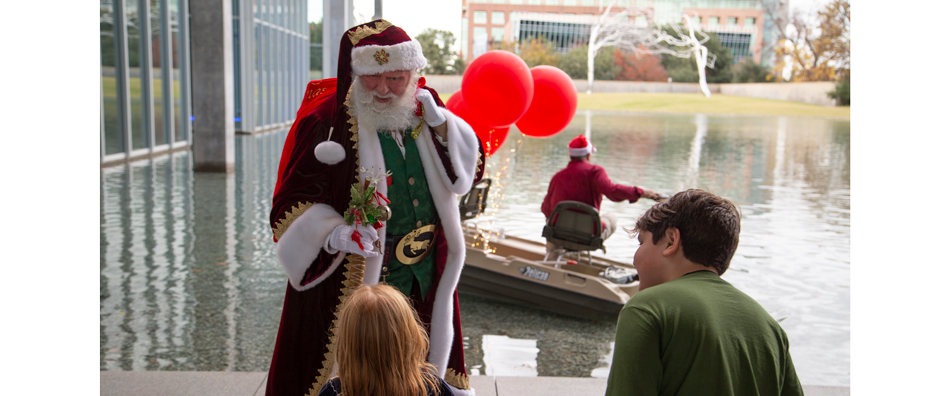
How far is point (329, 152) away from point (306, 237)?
30 cm

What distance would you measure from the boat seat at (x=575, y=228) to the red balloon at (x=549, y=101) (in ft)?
2.26

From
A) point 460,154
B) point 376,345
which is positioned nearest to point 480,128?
point 460,154

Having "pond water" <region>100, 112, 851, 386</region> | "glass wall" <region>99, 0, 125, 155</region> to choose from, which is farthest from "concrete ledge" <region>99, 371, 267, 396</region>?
"glass wall" <region>99, 0, 125, 155</region>

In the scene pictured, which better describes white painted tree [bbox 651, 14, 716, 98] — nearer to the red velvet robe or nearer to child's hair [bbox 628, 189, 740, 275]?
the red velvet robe

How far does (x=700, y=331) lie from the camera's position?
1.38 meters

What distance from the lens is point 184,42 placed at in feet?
55.1

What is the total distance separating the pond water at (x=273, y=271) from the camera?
4414 mm

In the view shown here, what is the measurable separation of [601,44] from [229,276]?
51.5 meters

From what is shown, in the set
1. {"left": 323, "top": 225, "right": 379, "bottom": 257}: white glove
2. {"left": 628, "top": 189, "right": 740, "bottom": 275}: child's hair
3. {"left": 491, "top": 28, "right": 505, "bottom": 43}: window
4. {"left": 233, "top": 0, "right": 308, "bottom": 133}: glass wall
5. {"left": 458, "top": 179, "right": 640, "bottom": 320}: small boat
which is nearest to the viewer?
{"left": 628, "top": 189, "right": 740, "bottom": 275}: child's hair

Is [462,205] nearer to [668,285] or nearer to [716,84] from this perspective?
[668,285]

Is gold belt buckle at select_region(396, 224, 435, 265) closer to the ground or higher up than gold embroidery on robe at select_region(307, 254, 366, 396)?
higher up

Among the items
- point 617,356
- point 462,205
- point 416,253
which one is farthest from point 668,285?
point 462,205

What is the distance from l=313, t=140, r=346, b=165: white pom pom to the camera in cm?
236

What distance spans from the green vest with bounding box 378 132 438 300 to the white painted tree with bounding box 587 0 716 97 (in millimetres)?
50508
